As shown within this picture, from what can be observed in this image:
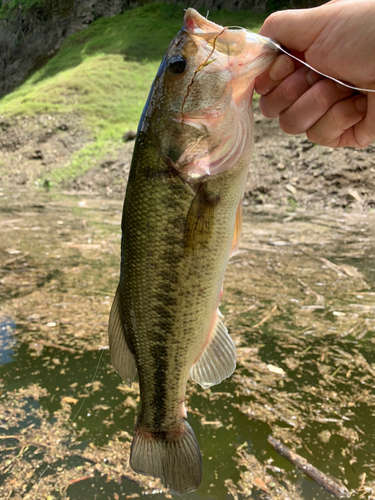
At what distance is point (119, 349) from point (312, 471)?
130 centimetres

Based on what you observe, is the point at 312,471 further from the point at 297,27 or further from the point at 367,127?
the point at 297,27

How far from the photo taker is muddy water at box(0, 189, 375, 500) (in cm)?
218

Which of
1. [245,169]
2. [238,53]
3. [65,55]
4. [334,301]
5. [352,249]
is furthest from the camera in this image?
[65,55]

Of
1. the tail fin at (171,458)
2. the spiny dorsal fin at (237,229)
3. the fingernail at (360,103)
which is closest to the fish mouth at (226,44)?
the spiny dorsal fin at (237,229)

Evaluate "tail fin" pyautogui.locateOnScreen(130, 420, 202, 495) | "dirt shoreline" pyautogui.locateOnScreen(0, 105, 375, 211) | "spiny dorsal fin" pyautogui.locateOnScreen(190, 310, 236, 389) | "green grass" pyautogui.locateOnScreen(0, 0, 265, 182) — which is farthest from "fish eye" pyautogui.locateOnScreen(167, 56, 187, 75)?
"green grass" pyautogui.locateOnScreen(0, 0, 265, 182)

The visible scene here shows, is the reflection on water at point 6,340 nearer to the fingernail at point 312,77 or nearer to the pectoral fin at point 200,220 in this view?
the pectoral fin at point 200,220

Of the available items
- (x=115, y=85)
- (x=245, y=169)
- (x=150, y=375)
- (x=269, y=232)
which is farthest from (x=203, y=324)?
(x=115, y=85)

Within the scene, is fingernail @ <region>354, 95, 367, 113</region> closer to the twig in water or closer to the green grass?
the twig in water

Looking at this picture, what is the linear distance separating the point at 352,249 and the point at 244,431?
483 centimetres

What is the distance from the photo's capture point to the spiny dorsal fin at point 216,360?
6.12ft

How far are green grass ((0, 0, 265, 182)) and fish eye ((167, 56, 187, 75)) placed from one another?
15297mm

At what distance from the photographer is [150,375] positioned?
180 centimetres

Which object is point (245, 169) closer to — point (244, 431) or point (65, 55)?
point (244, 431)

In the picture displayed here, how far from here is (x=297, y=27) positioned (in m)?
1.81
